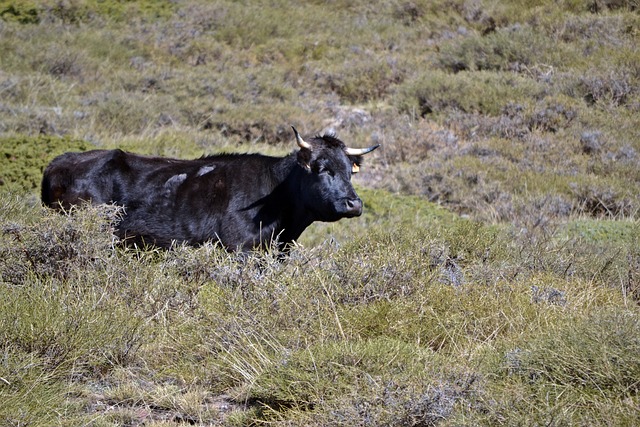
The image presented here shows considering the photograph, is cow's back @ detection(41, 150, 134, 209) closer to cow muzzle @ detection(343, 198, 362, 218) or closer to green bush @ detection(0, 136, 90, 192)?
green bush @ detection(0, 136, 90, 192)

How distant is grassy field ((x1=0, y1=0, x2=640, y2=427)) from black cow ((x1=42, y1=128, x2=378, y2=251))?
1.83ft

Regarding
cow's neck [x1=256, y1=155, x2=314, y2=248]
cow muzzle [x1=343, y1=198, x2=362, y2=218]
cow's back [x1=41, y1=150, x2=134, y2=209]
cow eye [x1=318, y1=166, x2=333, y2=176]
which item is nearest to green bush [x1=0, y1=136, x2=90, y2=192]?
cow's back [x1=41, y1=150, x2=134, y2=209]

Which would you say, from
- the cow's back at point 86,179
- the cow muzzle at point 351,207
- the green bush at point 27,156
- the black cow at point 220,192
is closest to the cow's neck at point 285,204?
the black cow at point 220,192

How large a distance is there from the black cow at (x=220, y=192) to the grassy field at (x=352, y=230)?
559mm

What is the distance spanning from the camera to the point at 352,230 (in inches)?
467

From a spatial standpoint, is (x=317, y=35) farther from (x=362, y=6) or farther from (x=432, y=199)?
(x=432, y=199)

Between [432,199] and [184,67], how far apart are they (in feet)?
30.9

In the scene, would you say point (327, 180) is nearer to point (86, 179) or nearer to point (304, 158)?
point (304, 158)

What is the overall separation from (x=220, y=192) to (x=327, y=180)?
42.4 inches

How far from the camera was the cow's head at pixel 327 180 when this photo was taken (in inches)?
347

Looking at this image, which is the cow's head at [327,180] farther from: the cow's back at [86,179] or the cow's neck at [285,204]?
the cow's back at [86,179]

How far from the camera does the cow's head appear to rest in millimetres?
8820

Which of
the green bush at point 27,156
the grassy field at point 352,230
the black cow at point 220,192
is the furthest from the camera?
the green bush at point 27,156

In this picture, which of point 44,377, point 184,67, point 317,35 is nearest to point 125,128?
point 184,67
